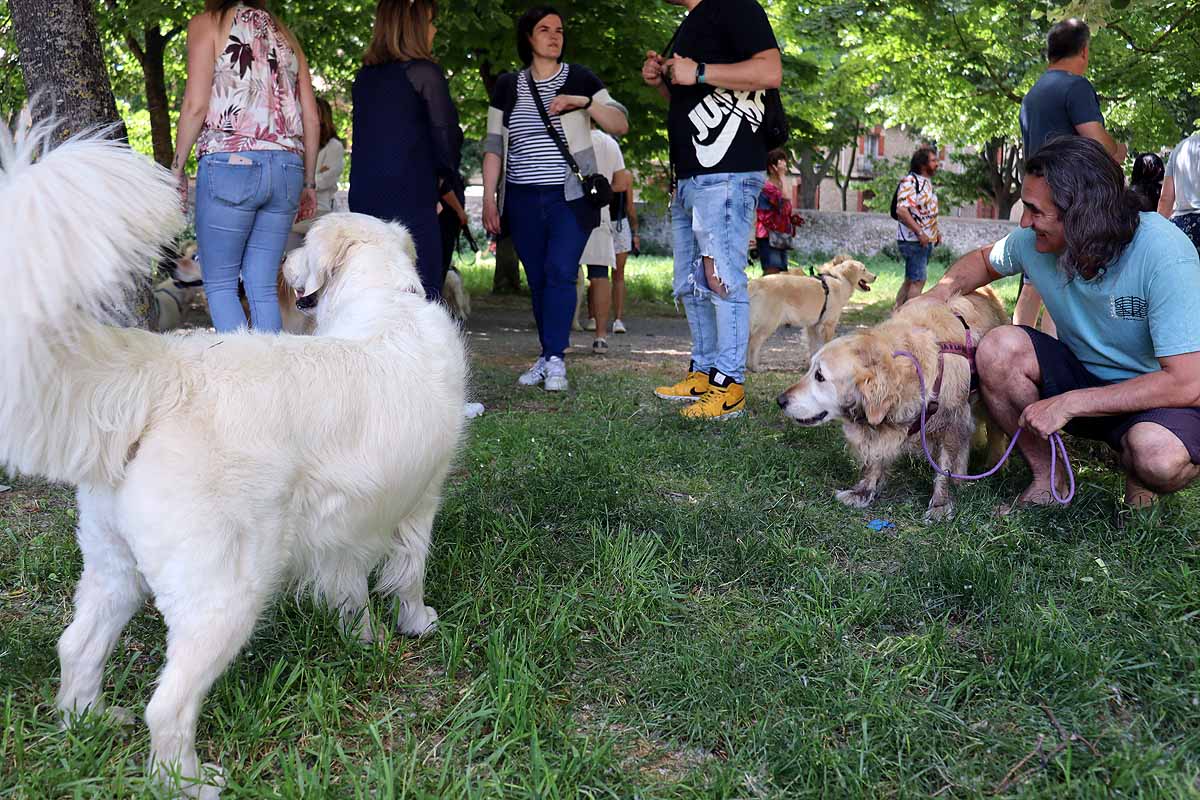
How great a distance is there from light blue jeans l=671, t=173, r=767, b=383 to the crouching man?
172 centimetres

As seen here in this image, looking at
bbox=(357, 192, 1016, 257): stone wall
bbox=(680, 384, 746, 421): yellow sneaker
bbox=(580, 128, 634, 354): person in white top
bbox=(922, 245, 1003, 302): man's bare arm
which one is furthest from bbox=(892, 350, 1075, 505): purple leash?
bbox=(357, 192, 1016, 257): stone wall

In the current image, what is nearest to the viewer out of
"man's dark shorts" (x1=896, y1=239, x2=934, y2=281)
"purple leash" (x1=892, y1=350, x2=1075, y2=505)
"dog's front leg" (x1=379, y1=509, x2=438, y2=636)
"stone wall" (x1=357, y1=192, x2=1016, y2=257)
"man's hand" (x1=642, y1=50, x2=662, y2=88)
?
"dog's front leg" (x1=379, y1=509, x2=438, y2=636)

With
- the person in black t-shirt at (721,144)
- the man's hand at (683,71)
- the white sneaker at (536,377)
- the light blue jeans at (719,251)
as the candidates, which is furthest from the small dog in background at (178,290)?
the man's hand at (683,71)

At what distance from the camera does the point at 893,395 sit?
364 cm

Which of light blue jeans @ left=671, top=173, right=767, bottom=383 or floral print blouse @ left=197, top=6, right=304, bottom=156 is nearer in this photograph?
floral print blouse @ left=197, top=6, right=304, bottom=156

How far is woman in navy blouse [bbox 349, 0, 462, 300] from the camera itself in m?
4.70

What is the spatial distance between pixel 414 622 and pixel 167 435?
1.05 meters

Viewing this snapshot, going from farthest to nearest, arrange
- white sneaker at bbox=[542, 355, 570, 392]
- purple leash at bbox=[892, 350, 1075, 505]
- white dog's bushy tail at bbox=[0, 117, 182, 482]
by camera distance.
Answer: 1. white sneaker at bbox=[542, 355, 570, 392]
2. purple leash at bbox=[892, 350, 1075, 505]
3. white dog's bushy tail at bbox=[0, 117, 182, 482]

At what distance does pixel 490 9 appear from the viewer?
25.2 feet

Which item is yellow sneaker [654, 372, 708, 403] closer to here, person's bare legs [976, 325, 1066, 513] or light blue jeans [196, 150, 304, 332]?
person's bare legs [976, 325, 1066, 513]

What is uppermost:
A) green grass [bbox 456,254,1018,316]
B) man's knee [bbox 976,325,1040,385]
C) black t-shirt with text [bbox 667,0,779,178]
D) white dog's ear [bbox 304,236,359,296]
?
black t-shirt with text [bbox 667,0,779,178]

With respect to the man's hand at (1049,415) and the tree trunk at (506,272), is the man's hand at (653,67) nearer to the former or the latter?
the man's hand at (1049,415)

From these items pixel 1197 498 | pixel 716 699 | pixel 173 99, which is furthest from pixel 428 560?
pixel 173 99

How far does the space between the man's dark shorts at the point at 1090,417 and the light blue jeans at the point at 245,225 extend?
3.14m
